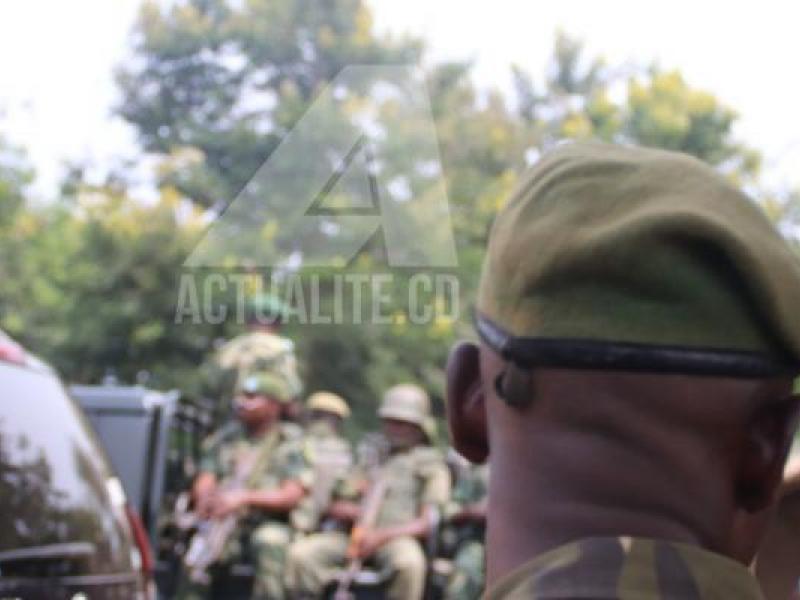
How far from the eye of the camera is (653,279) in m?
1.24

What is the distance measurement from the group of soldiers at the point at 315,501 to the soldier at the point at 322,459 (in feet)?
0.04

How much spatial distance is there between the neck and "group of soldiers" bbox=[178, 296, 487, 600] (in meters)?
6.84

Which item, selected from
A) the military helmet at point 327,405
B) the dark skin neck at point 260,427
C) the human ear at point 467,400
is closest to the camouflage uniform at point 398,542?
the dark skin neck at point 260,427

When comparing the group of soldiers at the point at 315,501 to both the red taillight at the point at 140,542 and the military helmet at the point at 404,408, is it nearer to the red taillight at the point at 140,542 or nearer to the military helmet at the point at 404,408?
the military helmet at the point at 404,408

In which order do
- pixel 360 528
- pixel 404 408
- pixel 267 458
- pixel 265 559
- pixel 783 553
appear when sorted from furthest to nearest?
pixel 404 408 < pixel 360 528 < pixel 267 458 < pixel 265 559 < pixel 783 553

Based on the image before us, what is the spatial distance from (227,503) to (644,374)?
7120 millimetres

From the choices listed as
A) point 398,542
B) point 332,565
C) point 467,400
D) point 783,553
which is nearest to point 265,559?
point 332,565

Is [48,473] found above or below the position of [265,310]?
below

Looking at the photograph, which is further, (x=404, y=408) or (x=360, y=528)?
(x=404, y=408)

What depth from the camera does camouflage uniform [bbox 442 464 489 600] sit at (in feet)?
26.7

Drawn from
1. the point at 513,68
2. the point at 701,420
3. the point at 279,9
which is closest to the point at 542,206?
the point at 701,420
